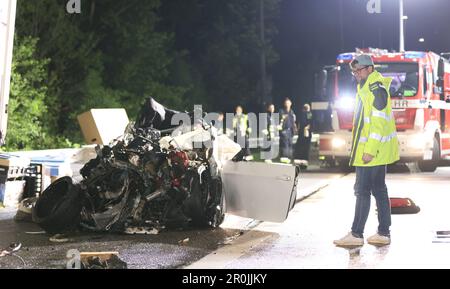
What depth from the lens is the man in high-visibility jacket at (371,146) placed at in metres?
8.28

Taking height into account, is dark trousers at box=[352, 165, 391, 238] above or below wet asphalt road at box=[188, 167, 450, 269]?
above

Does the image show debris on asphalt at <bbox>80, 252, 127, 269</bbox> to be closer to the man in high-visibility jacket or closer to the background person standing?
the man in high-visibility jacket

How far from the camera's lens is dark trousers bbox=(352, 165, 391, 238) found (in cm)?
834

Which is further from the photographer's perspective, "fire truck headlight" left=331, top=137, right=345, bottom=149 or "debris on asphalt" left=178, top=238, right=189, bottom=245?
"fire truck headlight" left=331, top=137, right=345, bottom=149

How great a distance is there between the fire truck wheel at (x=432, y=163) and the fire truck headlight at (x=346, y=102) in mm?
2113

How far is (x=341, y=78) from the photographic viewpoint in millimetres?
20016

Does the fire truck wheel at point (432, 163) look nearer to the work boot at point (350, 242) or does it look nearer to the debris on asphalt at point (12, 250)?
the work boot at point (350, 242)

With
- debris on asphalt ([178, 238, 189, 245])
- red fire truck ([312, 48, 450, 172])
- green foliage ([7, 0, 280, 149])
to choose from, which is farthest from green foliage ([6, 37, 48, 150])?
debris on asphalt ([178, 238, 189, 245])

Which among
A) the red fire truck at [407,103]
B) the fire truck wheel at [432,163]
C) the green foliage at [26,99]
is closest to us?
the green foliage at [26,99]

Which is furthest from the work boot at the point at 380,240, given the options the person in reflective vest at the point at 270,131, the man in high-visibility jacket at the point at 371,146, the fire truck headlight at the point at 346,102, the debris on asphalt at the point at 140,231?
the person in reflective vest at the point at 270,131

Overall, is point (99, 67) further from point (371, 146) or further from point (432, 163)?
point (371, 146)

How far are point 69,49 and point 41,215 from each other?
44.4ft

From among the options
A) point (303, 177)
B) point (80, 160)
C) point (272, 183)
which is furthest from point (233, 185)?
point (303, 177)
